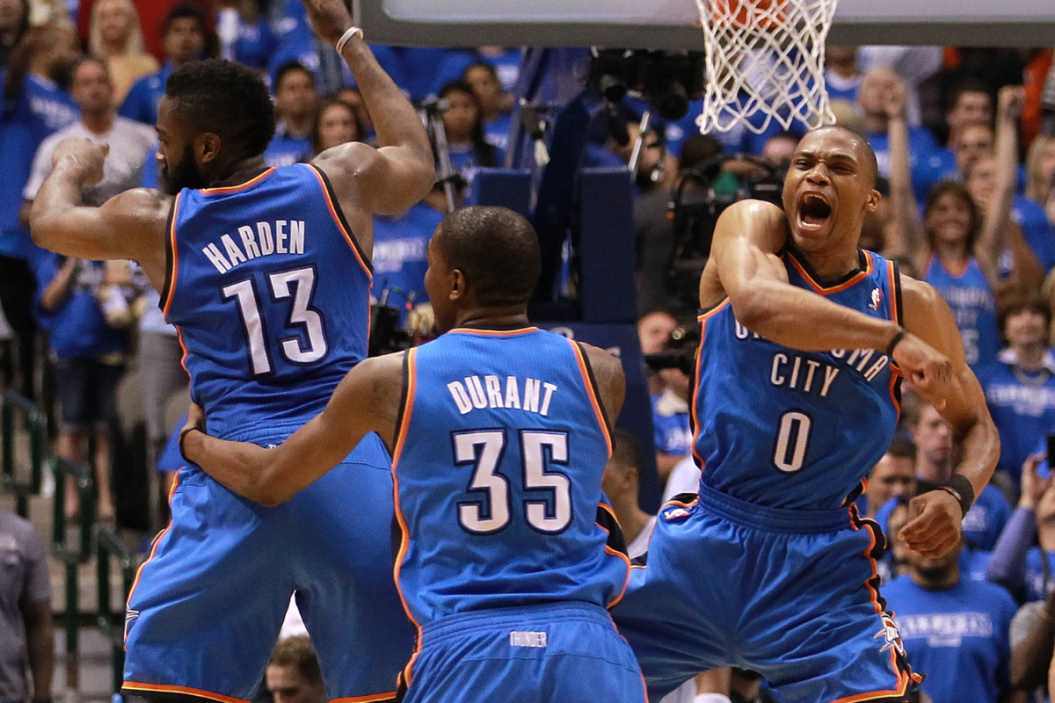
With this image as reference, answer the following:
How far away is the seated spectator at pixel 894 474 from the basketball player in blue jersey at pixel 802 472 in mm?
2999

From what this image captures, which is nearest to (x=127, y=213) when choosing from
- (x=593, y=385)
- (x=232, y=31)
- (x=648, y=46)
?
(x=593, y=385)

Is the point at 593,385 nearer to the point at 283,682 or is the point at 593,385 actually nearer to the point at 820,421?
the point at 820,421

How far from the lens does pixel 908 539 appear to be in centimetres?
404

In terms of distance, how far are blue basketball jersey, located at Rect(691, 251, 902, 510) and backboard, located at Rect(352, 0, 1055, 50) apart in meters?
1.20

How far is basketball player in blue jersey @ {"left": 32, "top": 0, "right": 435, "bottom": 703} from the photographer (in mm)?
4047

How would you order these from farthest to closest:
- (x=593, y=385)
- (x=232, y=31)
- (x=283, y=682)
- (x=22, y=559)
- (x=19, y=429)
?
(x=232, y=31) < (x=19, y=429) < (x=22, y=559) < (x=283, y=682) < (x=593, y=385)

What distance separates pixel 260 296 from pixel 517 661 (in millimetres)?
1265

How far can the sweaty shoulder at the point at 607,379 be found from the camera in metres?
3.82

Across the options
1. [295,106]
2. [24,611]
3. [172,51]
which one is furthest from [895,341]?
[172,51]

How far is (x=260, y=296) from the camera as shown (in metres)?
4.14

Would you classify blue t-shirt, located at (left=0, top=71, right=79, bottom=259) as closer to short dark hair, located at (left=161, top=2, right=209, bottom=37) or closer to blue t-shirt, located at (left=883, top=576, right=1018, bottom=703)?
short dark hair, located at (left=161, top=2, right=209, bottom=37)

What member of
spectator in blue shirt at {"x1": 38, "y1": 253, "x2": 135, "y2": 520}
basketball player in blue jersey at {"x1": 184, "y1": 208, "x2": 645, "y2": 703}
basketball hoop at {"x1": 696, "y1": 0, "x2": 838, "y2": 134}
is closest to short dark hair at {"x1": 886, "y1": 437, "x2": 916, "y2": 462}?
basketball hoop at {"x1": 696, "y1": 0, "x2": 838, "y2": 134}

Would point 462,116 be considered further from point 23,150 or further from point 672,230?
point 23,150

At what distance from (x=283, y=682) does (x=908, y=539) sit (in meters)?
2.61
